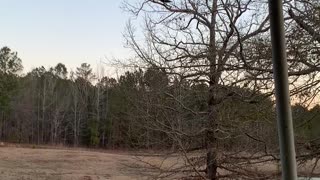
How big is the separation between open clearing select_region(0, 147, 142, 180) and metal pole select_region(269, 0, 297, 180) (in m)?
21.6

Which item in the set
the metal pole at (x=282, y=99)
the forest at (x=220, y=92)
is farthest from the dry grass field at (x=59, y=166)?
the metal pole at (x=282, y=99)

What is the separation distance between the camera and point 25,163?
3572 centimetres

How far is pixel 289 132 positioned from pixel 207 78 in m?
7.93

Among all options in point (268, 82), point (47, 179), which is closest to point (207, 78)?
point (268, 82)

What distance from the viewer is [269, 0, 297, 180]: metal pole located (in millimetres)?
2609

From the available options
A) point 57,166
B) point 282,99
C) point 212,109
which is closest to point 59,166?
point 57,166

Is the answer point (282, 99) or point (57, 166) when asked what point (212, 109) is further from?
point (57, 166)

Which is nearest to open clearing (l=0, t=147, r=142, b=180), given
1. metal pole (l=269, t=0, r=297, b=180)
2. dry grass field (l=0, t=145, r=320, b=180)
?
dry grass field (l=0, t=145, r=320, b=180)

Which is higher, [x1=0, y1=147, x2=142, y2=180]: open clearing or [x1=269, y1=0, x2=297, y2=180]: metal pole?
[x1=269, y1=0, x2=297, y2=180]: metal pole

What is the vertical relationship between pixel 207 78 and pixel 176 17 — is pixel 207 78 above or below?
below

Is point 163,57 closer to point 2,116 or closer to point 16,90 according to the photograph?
point 16,90

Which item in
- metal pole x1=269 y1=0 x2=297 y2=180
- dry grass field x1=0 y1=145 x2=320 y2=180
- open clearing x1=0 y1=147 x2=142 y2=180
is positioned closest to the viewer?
metal pole x1=269 y1=0 x2=297 y2=180

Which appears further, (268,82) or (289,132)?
(268,82)

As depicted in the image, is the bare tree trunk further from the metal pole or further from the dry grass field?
the dry grass field
